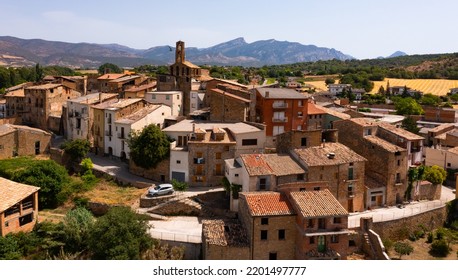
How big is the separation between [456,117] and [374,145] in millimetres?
35949

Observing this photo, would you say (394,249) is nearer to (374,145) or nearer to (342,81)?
(374,145)

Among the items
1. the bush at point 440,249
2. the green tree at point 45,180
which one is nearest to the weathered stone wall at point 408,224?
the bush at point 440,249

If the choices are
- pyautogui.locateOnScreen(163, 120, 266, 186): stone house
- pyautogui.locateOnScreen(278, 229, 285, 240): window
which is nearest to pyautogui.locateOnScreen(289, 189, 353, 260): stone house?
pyautogui.locateOnScreen(278, 229, 285, 240): window

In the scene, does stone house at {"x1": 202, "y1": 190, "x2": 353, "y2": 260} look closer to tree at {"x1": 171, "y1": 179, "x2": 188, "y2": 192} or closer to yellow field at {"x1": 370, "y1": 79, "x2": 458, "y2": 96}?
tree at {"x1": 171, "y1": 179, "x2": 188, "y2": 192}

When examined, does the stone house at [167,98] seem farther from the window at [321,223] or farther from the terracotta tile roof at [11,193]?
the window at [321,223]

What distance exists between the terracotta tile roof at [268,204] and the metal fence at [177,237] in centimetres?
371

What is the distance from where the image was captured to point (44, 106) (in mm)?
49750

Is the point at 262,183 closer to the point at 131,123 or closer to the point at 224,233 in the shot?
the point at 224,233

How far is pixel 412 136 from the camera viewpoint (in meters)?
34.8

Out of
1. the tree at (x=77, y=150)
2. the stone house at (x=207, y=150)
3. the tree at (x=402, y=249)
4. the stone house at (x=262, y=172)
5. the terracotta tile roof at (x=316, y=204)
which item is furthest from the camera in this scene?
the tree at (x=77, y=150)

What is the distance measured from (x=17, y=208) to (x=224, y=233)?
1340 centimetres

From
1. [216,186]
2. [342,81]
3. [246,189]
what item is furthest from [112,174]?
[342,81]

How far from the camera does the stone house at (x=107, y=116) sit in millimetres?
39906

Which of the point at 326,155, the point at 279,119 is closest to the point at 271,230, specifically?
the point at 326,155
